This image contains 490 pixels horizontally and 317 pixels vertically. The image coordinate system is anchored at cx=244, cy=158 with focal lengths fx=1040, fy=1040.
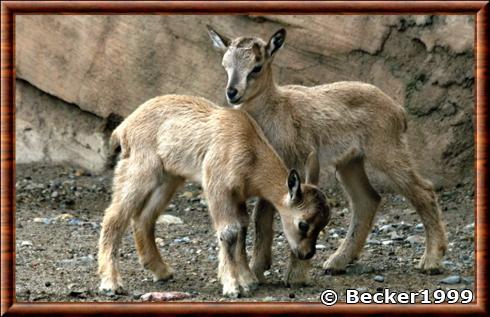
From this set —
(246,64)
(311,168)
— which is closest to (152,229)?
(311,168)

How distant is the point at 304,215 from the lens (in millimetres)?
9328

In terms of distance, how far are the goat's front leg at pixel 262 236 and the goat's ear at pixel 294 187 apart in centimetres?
84

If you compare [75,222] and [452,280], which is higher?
[75,222]

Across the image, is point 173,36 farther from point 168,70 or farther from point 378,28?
point 378,28

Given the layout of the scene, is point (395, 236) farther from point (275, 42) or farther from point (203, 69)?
point (203, 69)

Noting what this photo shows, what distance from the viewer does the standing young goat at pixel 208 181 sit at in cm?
938

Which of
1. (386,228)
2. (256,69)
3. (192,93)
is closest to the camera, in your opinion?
(256,69)

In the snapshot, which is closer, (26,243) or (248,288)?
(248,288)

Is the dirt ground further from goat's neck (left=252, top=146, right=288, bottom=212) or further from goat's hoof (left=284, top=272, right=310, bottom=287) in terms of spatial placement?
goat's neck (left=252, top=146, right=288, bottom=212)

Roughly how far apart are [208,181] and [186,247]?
228 centimetres

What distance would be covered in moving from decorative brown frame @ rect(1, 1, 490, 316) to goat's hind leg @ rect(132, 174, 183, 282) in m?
1.74

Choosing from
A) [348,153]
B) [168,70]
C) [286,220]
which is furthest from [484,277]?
[168,70]

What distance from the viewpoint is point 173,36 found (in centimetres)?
1414

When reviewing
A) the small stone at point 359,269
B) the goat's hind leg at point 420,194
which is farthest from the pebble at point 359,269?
the goat's hind leg at point 420,194
